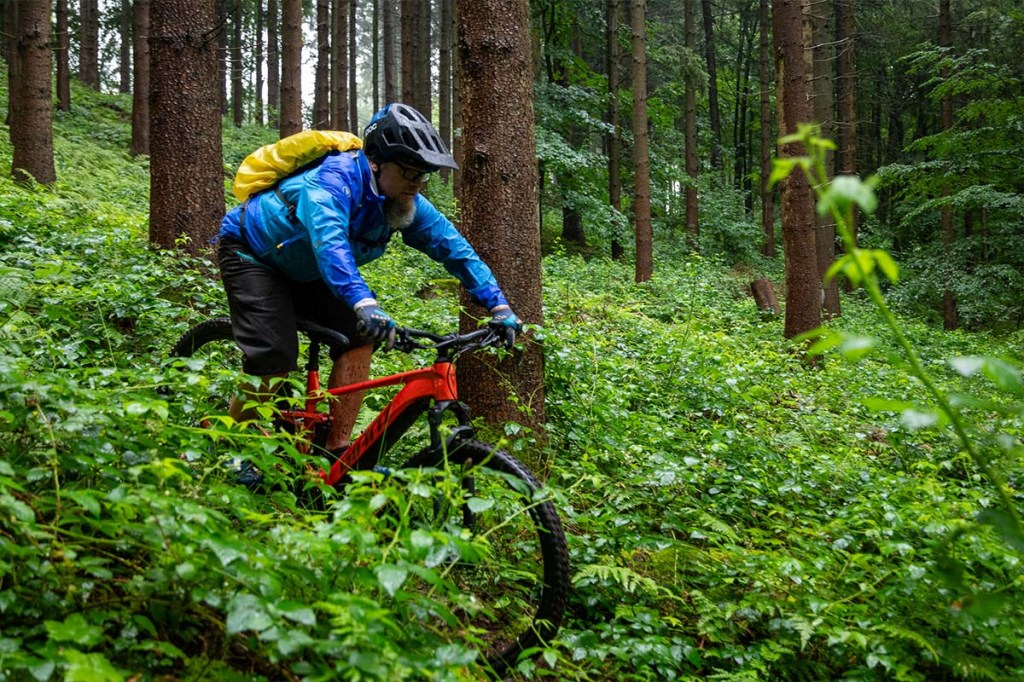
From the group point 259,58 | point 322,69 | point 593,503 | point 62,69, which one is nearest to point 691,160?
point 322,69

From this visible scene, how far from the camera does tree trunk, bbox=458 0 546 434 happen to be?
487 cm

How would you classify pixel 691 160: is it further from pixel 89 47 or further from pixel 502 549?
pixel 89 47

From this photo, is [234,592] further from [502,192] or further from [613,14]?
[613,14]

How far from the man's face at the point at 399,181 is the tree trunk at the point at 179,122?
12.9 ft

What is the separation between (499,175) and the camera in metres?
4.90

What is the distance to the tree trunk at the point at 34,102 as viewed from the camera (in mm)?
10461

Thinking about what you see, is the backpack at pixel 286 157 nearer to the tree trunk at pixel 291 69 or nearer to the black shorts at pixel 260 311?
the black shorts at pixel 260 311

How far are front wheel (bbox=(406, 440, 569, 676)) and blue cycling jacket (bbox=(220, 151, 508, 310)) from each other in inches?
37.9

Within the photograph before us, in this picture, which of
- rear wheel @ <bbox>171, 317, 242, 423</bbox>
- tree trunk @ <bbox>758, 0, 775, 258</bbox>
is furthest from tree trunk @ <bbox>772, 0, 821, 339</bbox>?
tree trunk @ <bbox>758, 0, 775, 258</bbox>

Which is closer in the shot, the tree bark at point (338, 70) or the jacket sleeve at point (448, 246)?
the jacket sleeve at point (448, 246)

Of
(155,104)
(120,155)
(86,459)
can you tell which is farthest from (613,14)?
(86,459)

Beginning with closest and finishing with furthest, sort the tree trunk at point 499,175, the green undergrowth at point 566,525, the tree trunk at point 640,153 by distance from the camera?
1. the green undergrowth at point 566,525
2. the tree trunk at point 499,175
3. the tree trunk at point 640,153

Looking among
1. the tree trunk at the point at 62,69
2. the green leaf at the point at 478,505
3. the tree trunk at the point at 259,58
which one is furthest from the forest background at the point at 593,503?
the tree trunk at the point at 259,58

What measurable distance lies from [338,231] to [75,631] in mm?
2069
